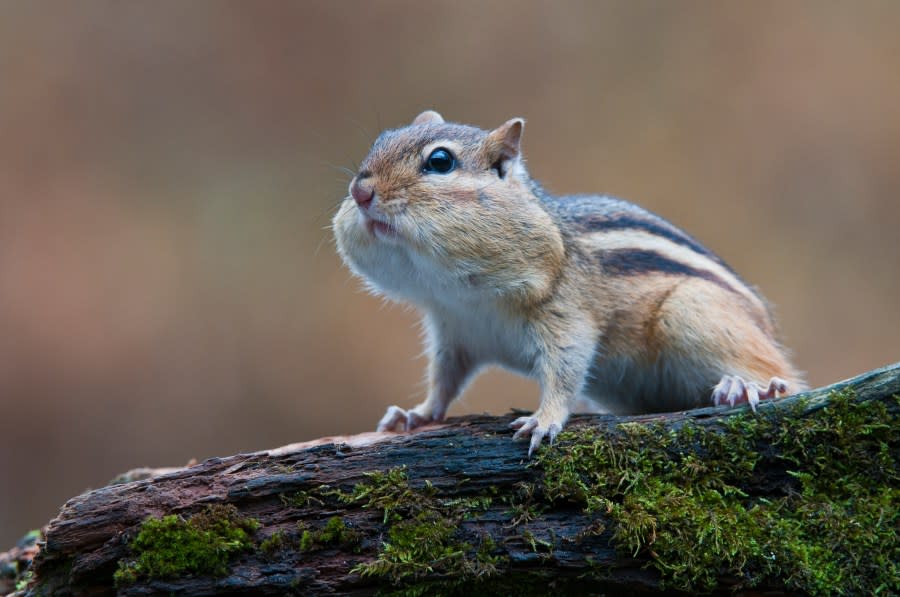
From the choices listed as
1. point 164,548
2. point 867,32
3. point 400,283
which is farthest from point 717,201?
point 164,548

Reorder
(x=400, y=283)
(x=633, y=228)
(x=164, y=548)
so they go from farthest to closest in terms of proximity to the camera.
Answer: (x=633, y=228)
(x=400, y=283)
(x=164, y=548)

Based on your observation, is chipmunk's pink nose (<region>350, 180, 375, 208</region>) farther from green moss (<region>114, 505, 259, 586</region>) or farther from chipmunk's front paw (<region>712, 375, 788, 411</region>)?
chipmunk's front paw (<region>712, 375, 788, 411</region>)

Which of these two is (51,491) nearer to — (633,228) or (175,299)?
(175,299)

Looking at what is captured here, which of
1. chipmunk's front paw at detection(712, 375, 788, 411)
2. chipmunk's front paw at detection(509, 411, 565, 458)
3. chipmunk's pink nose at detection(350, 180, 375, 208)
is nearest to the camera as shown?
chipmunk's front paw at detection(509, 411, 565, 458)

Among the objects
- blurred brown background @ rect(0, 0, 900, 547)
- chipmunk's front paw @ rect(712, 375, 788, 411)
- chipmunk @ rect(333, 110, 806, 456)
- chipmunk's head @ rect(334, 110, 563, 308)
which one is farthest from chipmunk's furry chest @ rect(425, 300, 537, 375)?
blurred brown background @ rect(0, 0, 900, 547)

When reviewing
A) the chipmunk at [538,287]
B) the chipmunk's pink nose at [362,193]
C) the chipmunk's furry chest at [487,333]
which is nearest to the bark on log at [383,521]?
the chipmunk at [538,287]

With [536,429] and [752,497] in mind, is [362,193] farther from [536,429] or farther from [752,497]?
[752,497]
